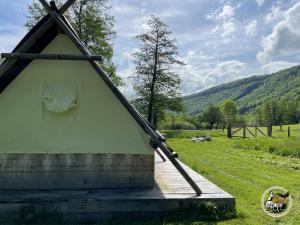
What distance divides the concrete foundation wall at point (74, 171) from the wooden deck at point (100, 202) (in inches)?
13.0

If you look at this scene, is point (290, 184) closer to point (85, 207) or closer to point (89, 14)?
point (85, 207)

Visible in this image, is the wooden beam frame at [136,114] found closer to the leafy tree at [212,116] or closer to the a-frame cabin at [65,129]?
the a-frame cabin at [65,129]

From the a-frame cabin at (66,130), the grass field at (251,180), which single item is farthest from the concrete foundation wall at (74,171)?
the grass field at (251,180)

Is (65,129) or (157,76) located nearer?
(65,129)

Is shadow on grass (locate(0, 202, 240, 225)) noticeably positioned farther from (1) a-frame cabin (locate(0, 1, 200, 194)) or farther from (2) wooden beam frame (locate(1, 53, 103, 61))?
(2) wooden beam frame (locate(1, 53, 103, 61))

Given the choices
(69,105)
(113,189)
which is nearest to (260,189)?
(113,189)

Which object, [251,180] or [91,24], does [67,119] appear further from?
[91,24]

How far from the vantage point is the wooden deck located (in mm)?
6508

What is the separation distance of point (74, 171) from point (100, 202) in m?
1.38

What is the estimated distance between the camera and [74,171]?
767 centimetres

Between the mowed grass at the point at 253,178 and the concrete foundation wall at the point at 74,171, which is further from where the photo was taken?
the concrete foundation wall at the point at 74,171

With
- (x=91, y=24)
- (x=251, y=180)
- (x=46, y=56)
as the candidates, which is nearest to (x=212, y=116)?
(x=91, y=24)

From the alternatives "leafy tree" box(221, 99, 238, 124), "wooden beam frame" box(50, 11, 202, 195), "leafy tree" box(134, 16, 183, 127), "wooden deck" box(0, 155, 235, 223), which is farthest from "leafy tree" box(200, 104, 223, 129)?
"wooden deck" box(0, 155, 235, 223)

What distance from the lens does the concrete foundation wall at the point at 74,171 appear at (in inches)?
297
